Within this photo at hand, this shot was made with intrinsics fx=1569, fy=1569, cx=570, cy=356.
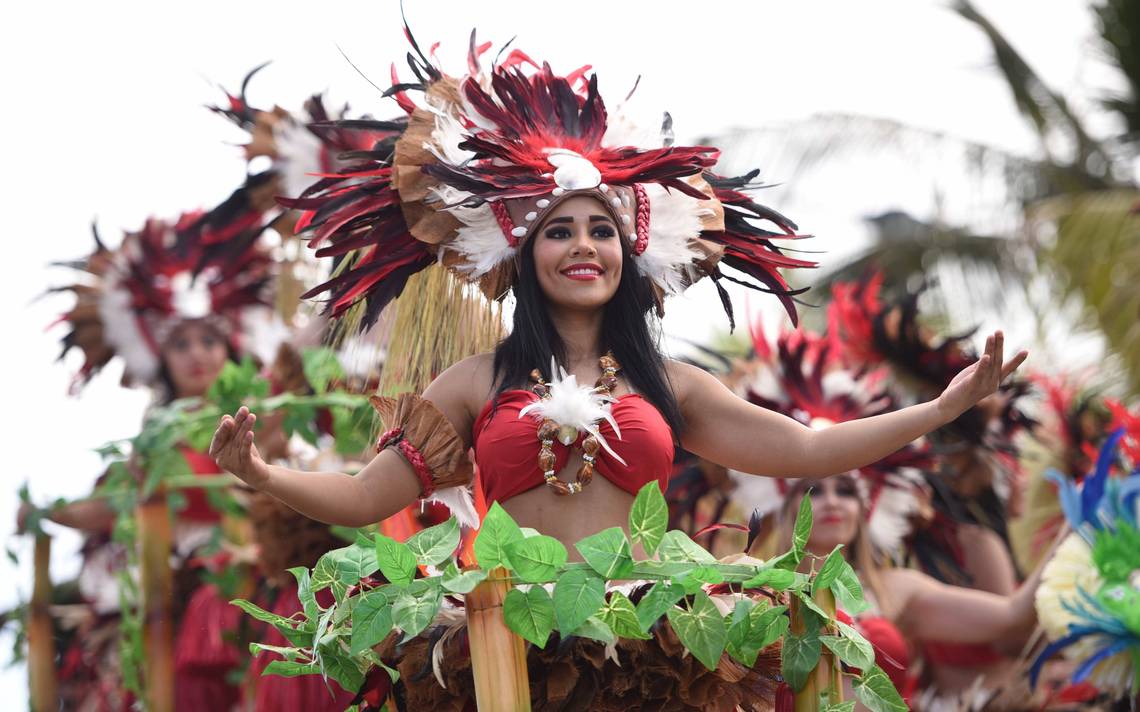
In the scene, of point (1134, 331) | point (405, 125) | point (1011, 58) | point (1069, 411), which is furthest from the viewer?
point (1011, 58)

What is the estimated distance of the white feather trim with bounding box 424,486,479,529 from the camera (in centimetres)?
340

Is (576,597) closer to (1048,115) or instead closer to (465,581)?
(465,581)

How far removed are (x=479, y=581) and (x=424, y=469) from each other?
0.61 meters

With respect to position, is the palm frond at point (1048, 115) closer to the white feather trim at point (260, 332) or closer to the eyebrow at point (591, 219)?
the white feather trim at point (260, 332)

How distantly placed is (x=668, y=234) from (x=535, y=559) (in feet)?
3.53

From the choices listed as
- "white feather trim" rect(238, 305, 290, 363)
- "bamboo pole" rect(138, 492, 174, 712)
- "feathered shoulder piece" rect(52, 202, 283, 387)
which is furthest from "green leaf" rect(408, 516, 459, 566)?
"feathered shoulder piece" rect(52, 202, 283, 387)

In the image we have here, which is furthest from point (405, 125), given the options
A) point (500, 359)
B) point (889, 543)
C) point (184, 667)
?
point (184, 667)

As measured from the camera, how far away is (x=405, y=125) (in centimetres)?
389

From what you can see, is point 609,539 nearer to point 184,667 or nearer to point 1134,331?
point 184,667

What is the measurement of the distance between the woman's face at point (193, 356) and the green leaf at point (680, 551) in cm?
475

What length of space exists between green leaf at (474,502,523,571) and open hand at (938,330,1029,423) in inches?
37.8

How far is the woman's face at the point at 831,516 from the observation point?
5.38 m

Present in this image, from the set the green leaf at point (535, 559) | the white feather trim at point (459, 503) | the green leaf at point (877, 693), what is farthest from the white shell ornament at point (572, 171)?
the green leaf at point (877, 693)

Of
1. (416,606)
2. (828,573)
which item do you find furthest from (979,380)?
(416,606)
